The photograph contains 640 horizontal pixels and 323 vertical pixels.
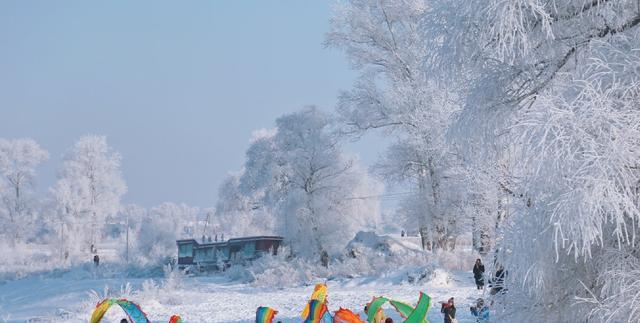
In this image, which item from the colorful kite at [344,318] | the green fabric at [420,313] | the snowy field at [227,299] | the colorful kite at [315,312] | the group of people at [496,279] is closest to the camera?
the group of people at [496,279]

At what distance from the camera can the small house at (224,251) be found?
46.6 m

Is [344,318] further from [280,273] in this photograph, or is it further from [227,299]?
[280,273]

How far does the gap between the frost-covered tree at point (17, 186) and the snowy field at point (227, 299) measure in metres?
31.4

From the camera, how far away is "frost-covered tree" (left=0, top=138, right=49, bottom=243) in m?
64.2

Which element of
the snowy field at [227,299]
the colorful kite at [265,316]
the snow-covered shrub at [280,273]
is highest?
the snow-covered shrub at [280,273]

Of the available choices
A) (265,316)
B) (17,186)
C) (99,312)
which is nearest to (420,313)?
(265,316)

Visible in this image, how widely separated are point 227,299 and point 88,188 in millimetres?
38699

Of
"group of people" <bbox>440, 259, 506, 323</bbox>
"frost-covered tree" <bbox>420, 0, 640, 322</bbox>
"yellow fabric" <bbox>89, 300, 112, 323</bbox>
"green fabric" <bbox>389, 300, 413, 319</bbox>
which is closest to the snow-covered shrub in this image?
"group of people" <bbox>440, 259, 506, 323</bbox>

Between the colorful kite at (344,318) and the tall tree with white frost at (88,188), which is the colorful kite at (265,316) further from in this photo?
the tall tree with white frost at (88,188)

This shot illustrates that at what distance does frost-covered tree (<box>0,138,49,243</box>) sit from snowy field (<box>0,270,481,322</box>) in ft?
103

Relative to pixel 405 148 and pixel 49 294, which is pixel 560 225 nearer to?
pixel 405 148

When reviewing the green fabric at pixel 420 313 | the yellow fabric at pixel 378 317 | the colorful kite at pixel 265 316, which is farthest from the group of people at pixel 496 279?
the colorful kite at pixel 265 316

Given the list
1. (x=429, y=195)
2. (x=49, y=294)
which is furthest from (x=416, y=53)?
(x=49, y=294)

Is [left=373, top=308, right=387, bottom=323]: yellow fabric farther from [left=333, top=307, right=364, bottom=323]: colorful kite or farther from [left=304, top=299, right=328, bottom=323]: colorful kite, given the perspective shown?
[left=333, top=307, right=364, bottom=323]: colorful kite
